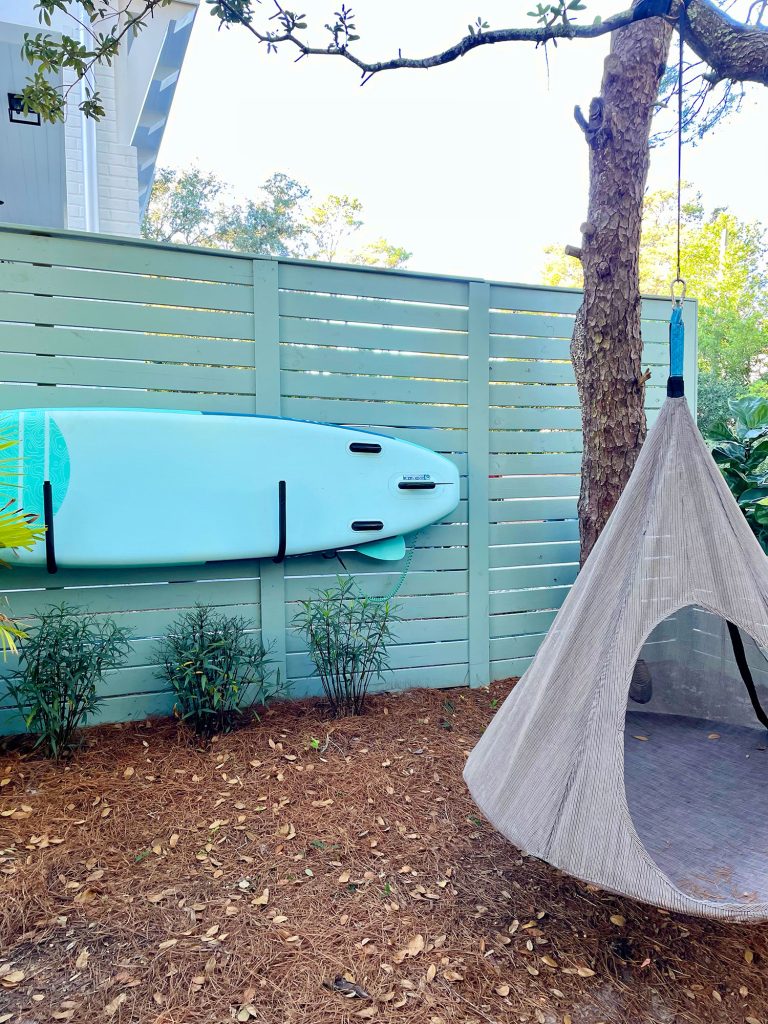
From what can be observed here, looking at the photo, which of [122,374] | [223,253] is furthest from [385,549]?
[223,253]

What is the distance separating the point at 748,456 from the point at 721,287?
11753 millimetres

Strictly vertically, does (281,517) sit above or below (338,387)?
below

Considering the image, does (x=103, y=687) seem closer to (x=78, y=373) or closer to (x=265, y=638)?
(x=265, y=638)

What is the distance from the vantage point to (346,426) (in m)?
2.79

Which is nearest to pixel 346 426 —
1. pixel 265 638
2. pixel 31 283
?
pixel 265 638

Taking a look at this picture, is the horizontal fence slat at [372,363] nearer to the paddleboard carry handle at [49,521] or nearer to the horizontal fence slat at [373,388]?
the horizontal fence slat at [373,388]

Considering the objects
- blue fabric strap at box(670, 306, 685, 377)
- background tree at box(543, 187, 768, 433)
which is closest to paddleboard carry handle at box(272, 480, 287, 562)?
blue fabric strap at box(670, 306, 685, 377)

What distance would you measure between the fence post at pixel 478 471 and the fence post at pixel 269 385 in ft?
2.89

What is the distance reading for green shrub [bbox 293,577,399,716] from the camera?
2.60m

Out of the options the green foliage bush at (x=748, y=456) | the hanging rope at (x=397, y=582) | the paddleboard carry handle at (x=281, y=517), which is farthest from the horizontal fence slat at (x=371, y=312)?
the green foliage bush at (x=748, y=456)

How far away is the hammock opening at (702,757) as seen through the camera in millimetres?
1451

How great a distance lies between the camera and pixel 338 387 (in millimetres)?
2812

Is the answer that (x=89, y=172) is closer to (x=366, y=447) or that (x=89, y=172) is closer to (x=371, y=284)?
(x=371, y=284)

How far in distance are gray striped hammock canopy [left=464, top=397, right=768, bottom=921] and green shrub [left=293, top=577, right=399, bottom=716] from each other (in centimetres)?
102
